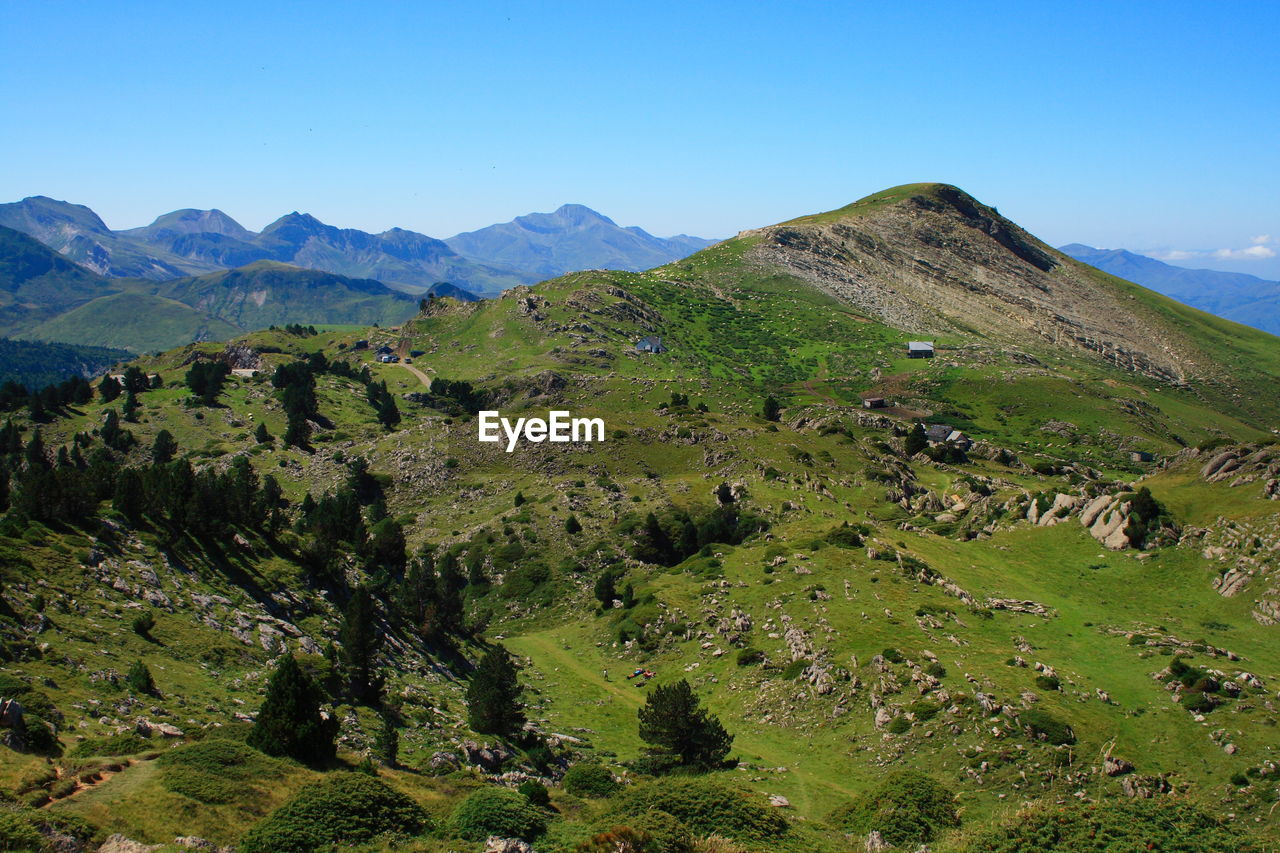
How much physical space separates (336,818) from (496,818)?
6413 mm

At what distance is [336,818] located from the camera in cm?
2945

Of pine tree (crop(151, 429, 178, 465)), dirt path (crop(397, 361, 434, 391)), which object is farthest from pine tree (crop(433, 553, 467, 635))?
dirt path (crop(397, 361, 434, 391))

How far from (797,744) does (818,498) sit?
46.7 meters

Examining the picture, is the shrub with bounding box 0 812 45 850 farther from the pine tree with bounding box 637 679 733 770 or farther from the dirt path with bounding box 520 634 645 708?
the dirt path with bounding box 520 634 645 708

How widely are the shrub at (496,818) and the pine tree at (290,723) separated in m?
8.67

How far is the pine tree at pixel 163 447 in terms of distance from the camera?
11975cm

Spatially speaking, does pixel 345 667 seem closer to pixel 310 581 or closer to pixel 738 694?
pixel 310 581

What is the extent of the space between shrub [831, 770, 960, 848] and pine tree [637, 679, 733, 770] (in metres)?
9.07

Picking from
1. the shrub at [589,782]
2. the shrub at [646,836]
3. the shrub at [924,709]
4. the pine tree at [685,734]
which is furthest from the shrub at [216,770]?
→ the shrub at [924,709]

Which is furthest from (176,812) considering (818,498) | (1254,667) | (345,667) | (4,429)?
(4,429)

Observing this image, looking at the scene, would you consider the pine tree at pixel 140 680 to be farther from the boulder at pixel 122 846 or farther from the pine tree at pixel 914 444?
the pine tree at pixel 914 444

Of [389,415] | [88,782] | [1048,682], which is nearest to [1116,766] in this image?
[1048,682]

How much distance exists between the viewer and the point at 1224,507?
230ft

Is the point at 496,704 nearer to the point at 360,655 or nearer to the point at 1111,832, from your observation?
the point at 360,655
